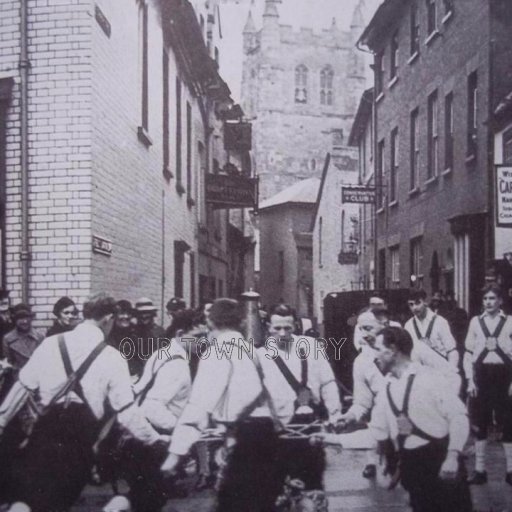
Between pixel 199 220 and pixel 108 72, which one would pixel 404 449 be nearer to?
pixel 108 72

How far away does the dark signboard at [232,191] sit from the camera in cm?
915

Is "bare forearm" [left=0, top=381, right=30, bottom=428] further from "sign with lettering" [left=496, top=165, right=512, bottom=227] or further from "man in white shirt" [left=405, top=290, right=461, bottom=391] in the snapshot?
"man in white shirt" [left=405, top=290, right=461, bottom=391]

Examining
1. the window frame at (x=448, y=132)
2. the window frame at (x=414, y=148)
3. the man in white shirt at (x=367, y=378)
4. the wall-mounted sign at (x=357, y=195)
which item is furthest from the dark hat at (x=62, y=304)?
the window frame at (x=414, y=148)

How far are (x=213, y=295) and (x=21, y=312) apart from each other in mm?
4072

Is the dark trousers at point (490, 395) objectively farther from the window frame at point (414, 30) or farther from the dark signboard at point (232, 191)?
the window frame at point (414, 30)

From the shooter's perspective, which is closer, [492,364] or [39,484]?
[39,484]

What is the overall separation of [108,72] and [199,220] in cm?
267

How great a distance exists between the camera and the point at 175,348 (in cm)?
646

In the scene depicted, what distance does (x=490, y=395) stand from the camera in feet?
26.7

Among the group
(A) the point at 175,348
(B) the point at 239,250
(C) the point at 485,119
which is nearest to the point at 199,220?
(B) the point at 239,250

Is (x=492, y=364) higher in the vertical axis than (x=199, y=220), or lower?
lower

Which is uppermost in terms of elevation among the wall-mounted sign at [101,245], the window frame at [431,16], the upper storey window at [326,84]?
the window frame at [431,16]

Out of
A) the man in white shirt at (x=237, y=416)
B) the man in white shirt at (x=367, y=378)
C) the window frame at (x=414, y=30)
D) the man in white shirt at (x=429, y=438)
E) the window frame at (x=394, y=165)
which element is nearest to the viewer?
the man in white shirt at (x=429, y=438)

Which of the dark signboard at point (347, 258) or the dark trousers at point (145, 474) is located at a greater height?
the dark signboard at point (347, 258)
